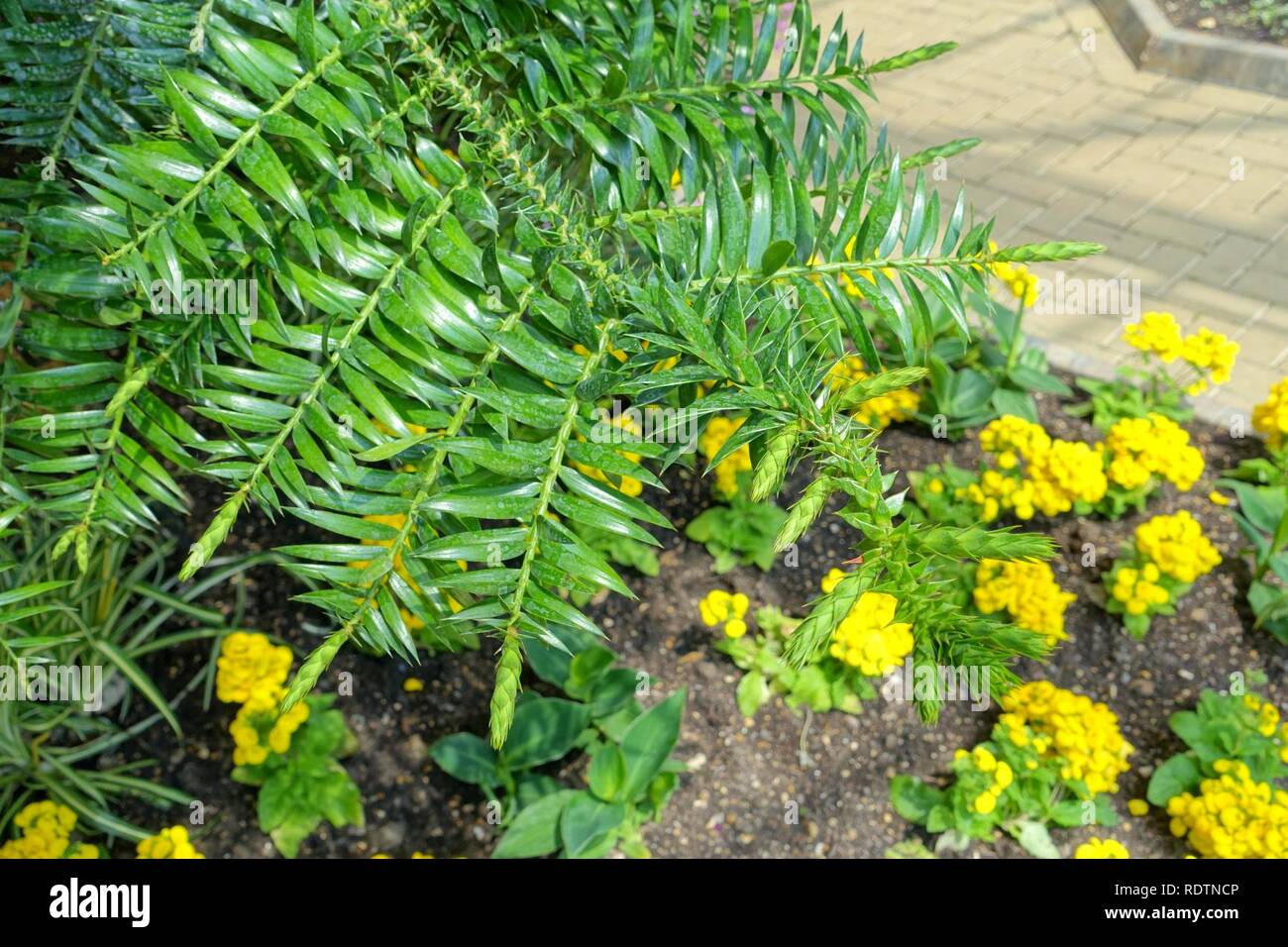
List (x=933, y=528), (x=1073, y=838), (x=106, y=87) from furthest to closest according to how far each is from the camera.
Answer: (x=1073, y=838) < (x=106, y=87) < (x=933, y=528)

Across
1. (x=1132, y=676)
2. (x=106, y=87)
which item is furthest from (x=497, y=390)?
(x=1132, y=676)

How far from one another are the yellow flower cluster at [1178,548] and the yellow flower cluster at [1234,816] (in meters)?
0.48

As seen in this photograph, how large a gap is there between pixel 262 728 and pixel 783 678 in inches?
45.6

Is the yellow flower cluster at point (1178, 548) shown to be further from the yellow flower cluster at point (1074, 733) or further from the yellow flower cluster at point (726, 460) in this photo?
the yellow flower cluster at point (726, 460)

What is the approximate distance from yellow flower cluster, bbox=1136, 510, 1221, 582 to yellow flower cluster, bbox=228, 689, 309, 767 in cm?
198

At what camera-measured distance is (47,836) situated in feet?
6.41

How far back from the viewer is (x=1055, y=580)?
8.89 feet

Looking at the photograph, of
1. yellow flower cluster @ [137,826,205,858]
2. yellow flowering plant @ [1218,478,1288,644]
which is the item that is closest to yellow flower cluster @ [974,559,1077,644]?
yellow flowering plant @ [1218,478,1288,644]

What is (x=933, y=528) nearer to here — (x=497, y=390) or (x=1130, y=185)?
(x=497, y=390)

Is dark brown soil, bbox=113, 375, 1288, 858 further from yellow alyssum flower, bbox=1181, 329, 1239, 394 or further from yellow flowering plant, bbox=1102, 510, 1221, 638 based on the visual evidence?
yellow alyssum flower, bbox=1181, 329, 1239, 394

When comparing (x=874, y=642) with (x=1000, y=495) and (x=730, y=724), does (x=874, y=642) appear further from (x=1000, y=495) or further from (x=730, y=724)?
(x=1000, y=495)

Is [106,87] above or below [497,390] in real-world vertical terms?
above

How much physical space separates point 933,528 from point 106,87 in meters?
1.20

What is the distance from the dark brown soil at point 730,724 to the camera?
2.23 metres
